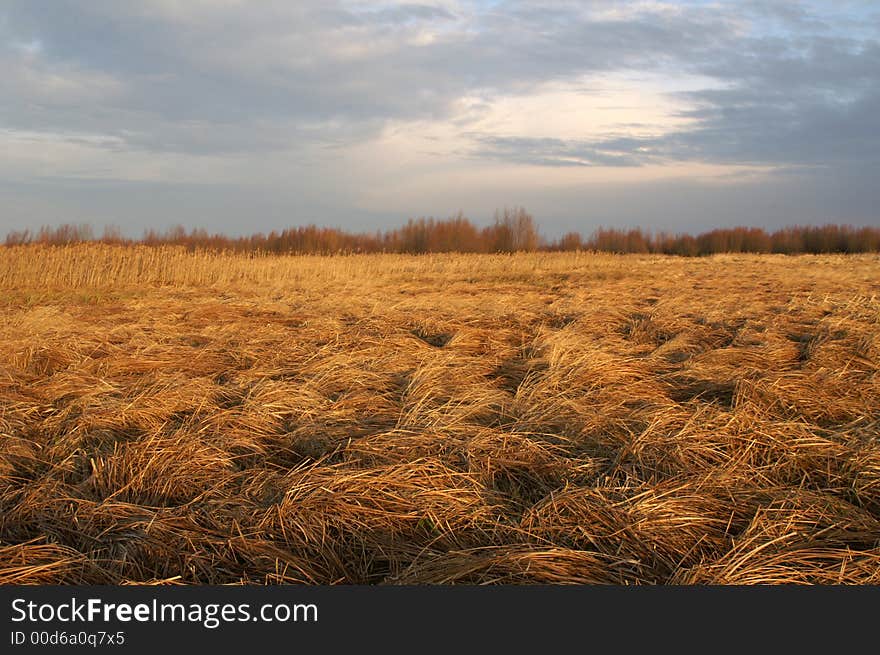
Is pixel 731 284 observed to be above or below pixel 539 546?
above

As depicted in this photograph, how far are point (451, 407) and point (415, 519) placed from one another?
1.20 metres

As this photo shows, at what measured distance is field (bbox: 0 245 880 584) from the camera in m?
1.96

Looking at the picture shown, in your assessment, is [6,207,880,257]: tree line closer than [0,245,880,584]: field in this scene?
No

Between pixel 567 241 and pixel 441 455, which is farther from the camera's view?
pixel 567 241

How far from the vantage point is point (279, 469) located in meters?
2.70

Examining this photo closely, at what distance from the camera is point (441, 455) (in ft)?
8.88

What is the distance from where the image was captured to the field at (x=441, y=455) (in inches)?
77.0

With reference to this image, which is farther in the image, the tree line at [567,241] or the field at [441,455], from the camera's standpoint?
the tree line at [567,241]

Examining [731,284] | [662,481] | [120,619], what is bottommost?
[120,619]

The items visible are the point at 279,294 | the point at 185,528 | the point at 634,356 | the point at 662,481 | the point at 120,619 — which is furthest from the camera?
the point at 279,294

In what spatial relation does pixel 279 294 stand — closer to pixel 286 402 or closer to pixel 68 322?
pixel 68 322

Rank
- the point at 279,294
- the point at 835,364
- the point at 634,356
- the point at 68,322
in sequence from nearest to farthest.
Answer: the point at 835,364, the point at 634,356, the point at 68,322, the point at 279,294

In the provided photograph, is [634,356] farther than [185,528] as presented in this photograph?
Yes

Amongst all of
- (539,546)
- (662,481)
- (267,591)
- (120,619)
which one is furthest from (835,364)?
(120,619)
